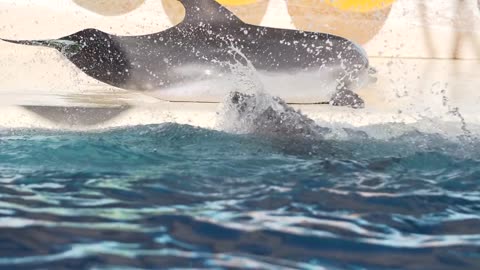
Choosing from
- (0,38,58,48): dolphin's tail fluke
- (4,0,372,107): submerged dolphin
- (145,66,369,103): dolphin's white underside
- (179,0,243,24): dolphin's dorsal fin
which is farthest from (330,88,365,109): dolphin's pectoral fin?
(0,38,58,48): dolphin's tail fluke

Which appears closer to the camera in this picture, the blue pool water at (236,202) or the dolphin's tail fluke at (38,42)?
the blue pool water at (236,202)

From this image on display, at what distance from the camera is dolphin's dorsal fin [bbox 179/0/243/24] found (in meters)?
5.80

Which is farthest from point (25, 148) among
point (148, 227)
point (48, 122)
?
point (148, 227)

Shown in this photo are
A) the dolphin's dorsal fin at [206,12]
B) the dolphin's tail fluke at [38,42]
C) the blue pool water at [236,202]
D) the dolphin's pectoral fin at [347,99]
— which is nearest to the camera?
the blue pool water at [236,202]

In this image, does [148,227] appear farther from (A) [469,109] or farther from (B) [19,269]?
(A) [469,109]

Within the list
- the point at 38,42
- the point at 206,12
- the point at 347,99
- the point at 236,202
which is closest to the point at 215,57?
the point at 206,12

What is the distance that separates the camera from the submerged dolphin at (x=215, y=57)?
5758 millimetres

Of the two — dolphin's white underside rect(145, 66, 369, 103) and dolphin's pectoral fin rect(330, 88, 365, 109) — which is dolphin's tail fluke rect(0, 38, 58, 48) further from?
dolphin's pectoral fin rect(330, 88, 365, 109)

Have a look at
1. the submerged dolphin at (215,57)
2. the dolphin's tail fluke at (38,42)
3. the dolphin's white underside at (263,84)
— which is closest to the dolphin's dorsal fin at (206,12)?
the submerged dolphin at (215,57)

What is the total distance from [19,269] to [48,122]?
3.08 metres

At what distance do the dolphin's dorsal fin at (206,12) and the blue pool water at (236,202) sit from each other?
159cm

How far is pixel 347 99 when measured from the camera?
5.79 meters

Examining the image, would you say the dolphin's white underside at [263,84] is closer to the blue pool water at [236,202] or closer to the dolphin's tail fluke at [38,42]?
the dolphin's tail fluke at [38,42]

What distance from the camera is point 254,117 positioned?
473 centimetres
